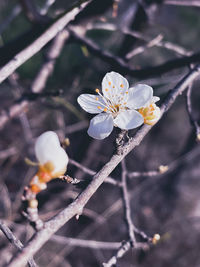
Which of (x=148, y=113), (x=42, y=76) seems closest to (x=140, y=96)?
(x=148, y=113)

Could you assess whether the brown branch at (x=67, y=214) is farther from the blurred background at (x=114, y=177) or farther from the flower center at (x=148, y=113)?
the blurred background at (x=114, y=177)

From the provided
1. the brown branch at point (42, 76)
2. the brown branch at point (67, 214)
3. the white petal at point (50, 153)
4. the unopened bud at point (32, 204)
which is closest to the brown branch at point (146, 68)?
the brown branch at point (42, 76)

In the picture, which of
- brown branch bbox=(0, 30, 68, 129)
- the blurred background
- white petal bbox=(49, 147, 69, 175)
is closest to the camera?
white petal bbox=(49, 147, 69, 175)

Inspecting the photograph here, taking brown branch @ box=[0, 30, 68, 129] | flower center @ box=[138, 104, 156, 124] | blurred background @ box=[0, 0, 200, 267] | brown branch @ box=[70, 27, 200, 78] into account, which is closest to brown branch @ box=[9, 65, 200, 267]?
flower center @ box=[138, 104, 156, 124]

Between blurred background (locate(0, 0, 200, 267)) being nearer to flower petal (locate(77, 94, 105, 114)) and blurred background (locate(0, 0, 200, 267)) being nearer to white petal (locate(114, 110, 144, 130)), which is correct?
flower petal (locate(77, 94, 105, 114))

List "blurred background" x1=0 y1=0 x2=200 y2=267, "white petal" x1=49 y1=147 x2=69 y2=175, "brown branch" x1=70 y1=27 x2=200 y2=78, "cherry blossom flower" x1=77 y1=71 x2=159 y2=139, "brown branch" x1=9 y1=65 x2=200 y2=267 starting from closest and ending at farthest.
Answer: "brown branch" x1=9 y1=65 x2=200 y2=267 → "white petal" x1=49 y1=147 x2=69 y2=175 → "cherry blossom flower" x1=77 y1=71 x2=159 y2=139 → "brown branch" x1=70 y1=27 x2=200 y2=78 → "blurred background" x1=0 y1=0 x2=200 y2=267

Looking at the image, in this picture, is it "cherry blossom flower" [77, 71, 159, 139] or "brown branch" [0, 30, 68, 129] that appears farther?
"brown branch" [0, 30, 68, 129]
